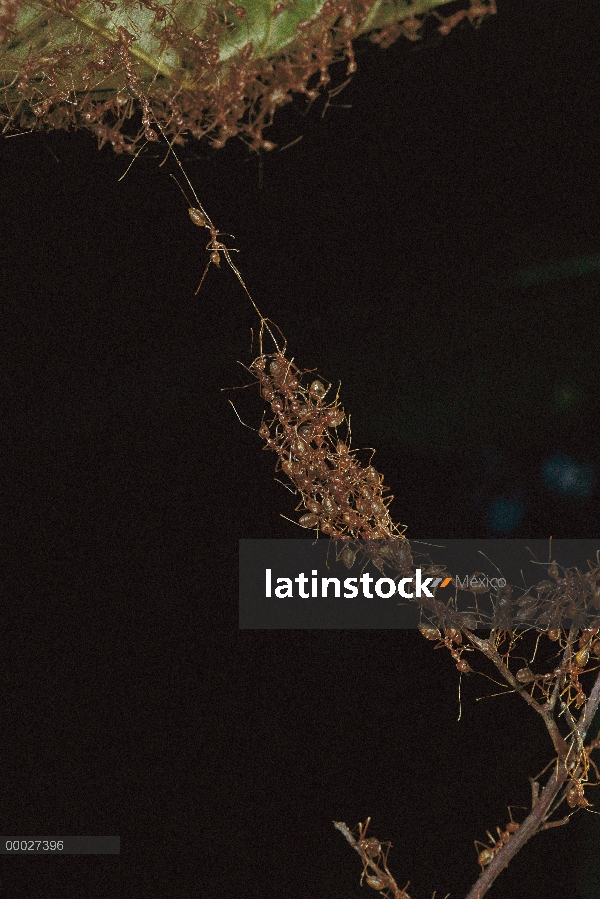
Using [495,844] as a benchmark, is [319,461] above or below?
above

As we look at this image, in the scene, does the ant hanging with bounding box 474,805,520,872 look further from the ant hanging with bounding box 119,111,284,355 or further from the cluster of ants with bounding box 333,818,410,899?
the ant hanging with bounding box 119,111,284,355

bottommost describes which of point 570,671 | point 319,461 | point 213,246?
point 570,671

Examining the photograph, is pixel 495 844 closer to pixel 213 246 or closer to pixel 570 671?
pixel 570 671

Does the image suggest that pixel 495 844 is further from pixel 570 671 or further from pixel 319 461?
pixel 319 461

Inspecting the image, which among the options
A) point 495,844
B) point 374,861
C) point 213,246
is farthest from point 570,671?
point 213,246

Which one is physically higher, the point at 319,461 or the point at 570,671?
the point at 319,461

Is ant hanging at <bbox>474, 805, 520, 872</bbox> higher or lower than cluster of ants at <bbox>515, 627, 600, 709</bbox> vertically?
lower

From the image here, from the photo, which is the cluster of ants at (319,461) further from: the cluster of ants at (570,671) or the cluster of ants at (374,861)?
the cluster of ants at (374,861)

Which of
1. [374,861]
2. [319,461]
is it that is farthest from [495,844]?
[319,461]

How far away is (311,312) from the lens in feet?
3.90

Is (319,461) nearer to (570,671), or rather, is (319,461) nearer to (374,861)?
(570,671)

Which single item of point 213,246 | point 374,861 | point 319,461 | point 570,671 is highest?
point 213,246

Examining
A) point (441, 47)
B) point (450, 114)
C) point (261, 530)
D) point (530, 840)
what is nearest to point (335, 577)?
point (261, 530)

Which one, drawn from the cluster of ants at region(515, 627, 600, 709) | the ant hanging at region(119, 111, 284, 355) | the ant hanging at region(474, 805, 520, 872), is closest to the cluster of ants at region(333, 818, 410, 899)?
the ant hanging at region(474, 805, 520, 872)
